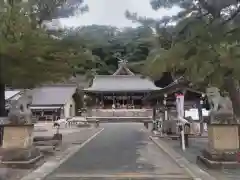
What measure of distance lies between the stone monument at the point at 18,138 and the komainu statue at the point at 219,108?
→ 6.40 meters

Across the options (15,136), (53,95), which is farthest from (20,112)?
(53,95)

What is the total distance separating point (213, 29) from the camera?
13203 mm

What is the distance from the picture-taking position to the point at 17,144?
13.9 metres

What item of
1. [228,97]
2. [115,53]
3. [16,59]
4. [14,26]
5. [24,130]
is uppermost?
[115,53]

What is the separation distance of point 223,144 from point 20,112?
7.13m

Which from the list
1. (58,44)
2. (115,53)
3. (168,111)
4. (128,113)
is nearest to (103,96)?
(128,113)

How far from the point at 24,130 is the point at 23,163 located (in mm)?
1251

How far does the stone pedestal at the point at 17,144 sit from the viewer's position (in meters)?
13.6

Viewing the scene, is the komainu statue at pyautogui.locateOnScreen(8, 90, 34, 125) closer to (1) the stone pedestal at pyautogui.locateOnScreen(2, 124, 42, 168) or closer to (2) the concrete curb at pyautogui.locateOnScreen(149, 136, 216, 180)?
(1) the stone pedestal at pyautogui.locateOnScreen(2, 124, 42, 168)

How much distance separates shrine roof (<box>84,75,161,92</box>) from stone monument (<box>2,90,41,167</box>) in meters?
47.0

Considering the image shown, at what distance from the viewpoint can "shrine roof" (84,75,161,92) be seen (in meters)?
62.7

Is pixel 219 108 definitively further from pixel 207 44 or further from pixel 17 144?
pixel 17 144

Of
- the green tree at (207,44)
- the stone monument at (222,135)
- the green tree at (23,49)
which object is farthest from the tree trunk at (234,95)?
the green tree at (23,49)

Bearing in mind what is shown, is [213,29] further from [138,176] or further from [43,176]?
[43,176]
